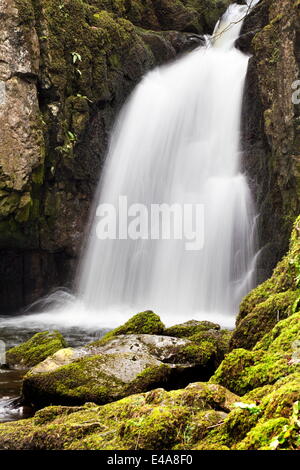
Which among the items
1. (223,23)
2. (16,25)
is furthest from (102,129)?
(223,23)

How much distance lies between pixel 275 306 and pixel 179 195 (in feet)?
38.2

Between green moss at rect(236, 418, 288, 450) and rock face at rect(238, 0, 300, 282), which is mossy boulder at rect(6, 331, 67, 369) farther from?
rock face at rect(238, 0, 300, 282)

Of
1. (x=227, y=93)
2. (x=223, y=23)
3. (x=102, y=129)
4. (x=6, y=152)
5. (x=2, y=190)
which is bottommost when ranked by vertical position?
(x=2, y=190)

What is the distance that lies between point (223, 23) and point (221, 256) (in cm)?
1434

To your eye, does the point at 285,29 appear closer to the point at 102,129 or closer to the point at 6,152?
the point at 102,129

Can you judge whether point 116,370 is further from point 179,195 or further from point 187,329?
point 179,195

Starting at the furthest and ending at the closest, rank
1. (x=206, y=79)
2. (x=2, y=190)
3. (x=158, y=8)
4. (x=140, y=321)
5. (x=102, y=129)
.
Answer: (x=158, y=8) → (x=206, y=79) → (x=102, y=129) → (x=2, y=190) → (x=140, y=321)

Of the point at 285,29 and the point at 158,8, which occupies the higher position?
the point at 158,8

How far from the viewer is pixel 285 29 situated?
45.9ft

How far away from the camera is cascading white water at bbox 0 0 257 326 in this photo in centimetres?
1477

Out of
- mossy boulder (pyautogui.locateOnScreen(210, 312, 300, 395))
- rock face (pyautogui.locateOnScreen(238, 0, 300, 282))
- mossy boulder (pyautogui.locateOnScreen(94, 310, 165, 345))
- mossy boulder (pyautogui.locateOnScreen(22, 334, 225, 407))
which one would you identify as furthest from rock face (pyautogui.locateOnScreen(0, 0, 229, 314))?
mossy boulder (pyautogui.locateOnScreen(210, 312, 300, 395))

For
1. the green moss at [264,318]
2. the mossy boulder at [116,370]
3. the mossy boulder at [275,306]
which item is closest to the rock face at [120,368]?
the mossy boulder at [116,370]

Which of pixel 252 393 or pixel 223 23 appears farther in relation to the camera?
pixel 223 23
